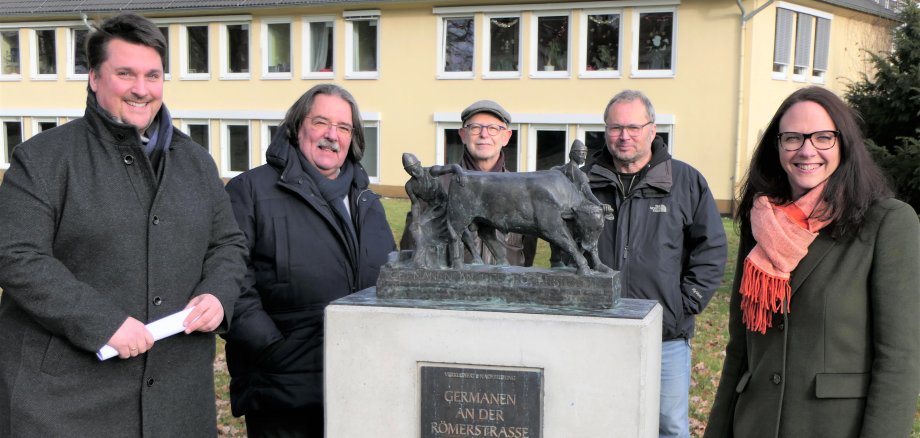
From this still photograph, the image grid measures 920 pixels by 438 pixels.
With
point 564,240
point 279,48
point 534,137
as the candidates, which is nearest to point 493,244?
point 564,240

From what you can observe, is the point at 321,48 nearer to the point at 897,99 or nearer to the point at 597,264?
the point at 897,99

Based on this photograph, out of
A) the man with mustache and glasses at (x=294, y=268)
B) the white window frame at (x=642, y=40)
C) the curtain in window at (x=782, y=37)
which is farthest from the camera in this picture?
the curtain in window at (x=782, y=37)

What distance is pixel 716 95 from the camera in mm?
18219

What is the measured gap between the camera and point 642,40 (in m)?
19.0

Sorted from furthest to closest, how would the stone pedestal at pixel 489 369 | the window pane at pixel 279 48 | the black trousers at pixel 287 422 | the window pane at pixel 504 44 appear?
the window pane at pixel 279 48, the window pane at pixel 504 44, the black trousers at pixel 287 422, the stone pedestal at pixel 489 369

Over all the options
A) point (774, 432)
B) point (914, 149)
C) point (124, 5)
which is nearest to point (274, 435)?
point (774, 432)

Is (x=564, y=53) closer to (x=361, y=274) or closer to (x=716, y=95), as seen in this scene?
(x=716, y=95)

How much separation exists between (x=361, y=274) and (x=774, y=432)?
1.61m

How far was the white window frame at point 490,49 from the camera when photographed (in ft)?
65.3

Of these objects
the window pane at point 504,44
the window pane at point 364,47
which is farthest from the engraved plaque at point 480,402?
the window pane at point 364,47

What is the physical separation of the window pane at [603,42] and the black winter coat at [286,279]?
1649cm

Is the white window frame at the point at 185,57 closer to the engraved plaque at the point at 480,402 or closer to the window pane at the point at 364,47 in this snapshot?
the window pane at the point at 364,47

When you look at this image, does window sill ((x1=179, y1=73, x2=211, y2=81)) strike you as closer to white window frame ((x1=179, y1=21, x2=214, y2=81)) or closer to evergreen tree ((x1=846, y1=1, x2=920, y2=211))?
white window frame ((x1=179, y1=21, x2=214, y2=81))

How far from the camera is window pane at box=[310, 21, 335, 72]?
72.0ft
